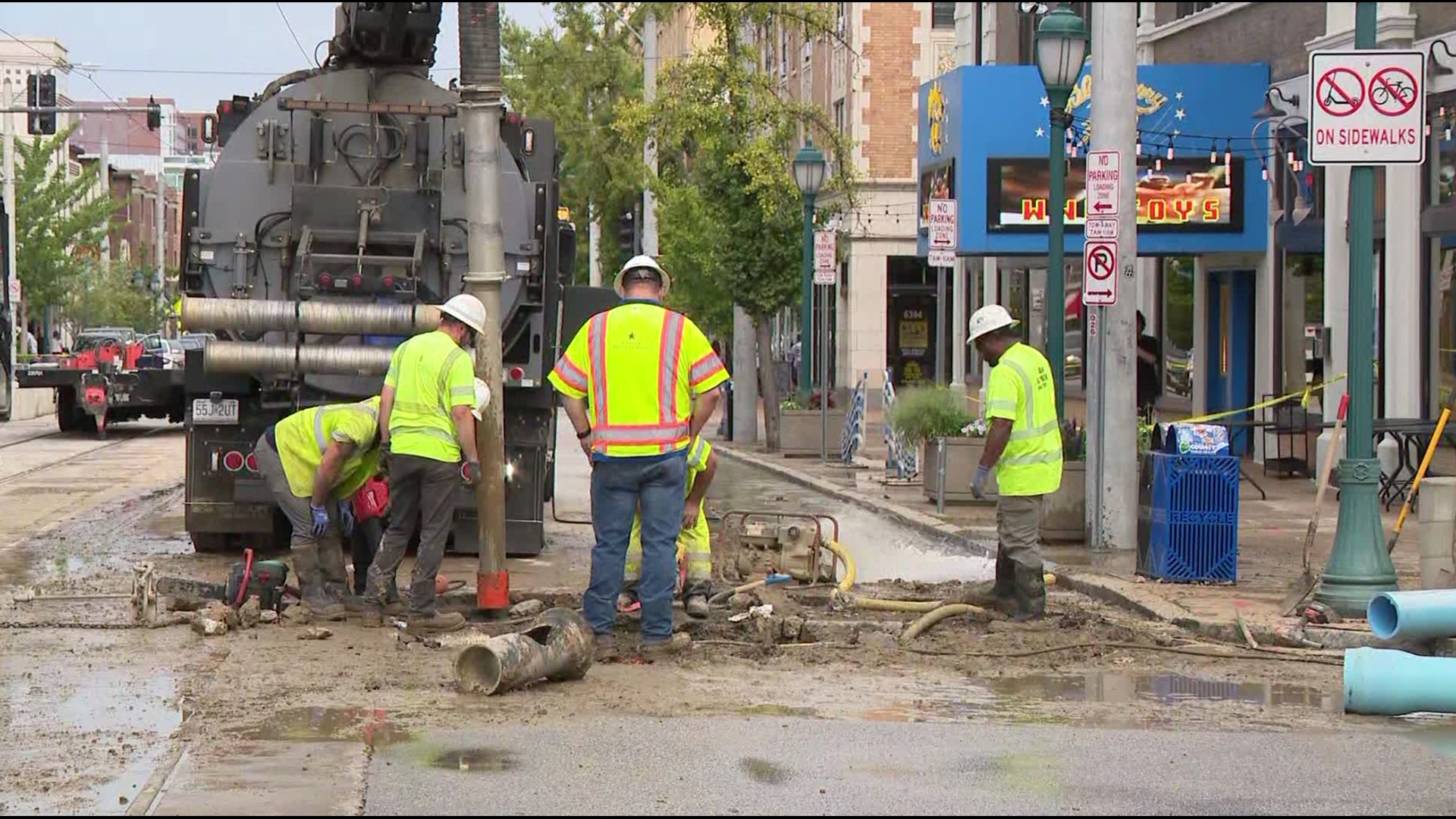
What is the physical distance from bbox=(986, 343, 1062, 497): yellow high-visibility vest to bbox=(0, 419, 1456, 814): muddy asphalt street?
826 mm

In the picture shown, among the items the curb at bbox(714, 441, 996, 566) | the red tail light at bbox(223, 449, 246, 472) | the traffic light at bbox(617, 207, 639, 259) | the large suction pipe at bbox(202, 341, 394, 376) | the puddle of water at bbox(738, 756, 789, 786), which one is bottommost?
the curb at bbox(714, 441, 996, 566)

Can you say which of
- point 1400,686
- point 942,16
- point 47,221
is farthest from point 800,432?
point 47,221

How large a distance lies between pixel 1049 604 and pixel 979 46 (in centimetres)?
2235

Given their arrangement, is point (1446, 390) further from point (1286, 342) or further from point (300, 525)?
point (300, 525)

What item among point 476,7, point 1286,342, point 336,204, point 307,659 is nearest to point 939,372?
point 1286,342

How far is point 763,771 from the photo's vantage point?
730cm

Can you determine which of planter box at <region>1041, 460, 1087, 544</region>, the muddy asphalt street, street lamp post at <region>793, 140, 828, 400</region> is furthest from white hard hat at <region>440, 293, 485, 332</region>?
street lamp post at <region>793, 140, 828, 400</region>

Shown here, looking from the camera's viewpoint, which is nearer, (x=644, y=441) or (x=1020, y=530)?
(x=644, y=441)

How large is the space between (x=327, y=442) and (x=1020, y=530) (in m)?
3.91

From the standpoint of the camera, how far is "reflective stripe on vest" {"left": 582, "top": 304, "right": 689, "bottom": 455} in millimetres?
10008

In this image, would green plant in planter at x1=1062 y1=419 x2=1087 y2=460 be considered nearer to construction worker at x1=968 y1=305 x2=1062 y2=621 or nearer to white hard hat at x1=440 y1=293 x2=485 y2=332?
construction worker at x1=968 y1=305 x2=1062 y2=621

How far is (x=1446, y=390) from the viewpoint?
758 inches

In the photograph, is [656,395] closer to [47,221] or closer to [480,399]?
[480,399]

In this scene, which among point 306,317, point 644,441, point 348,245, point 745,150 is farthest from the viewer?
point 745,150
